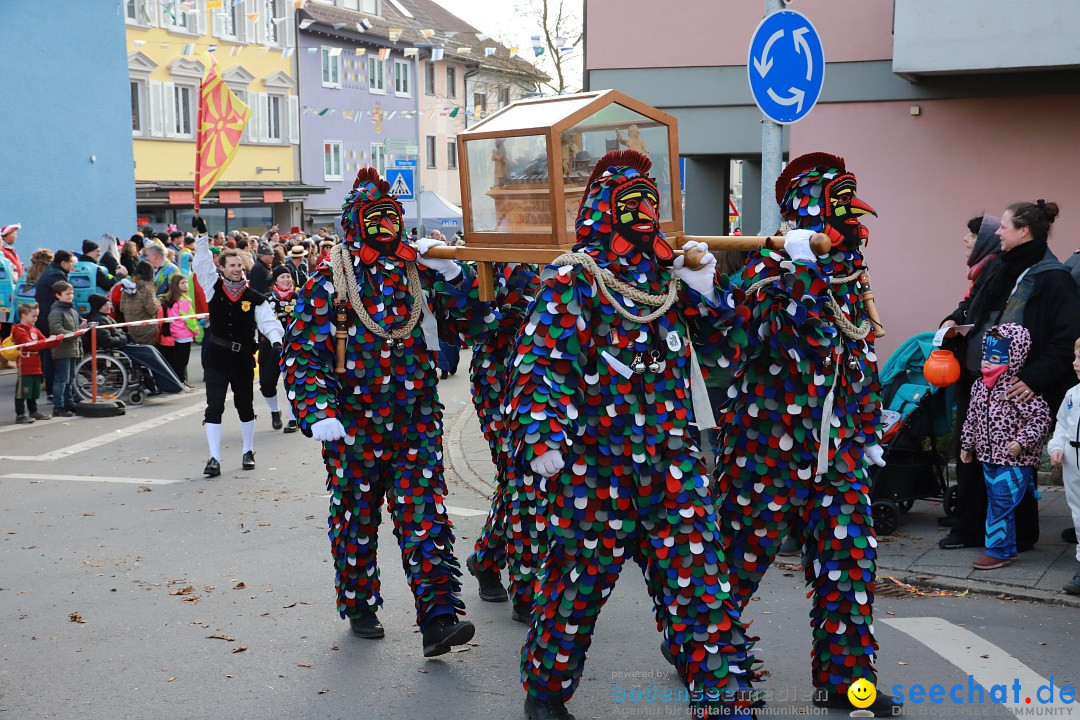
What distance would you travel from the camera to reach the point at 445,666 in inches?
203

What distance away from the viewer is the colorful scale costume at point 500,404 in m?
5.55

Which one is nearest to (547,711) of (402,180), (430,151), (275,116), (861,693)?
(861,693)

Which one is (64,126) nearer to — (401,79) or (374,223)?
(374,223)

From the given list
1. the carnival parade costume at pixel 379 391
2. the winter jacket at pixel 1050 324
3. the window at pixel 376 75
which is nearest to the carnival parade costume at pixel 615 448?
the carnival parade costume at pixel 379 391

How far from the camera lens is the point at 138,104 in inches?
1303

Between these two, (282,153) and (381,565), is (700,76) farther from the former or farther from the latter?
(282,153)

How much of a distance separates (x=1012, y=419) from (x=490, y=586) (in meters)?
3.05

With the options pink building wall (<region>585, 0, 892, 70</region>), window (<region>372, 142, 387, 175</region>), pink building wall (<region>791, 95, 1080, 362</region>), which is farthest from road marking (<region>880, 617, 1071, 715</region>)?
window (<region>372, 142, 387, 175</region>)

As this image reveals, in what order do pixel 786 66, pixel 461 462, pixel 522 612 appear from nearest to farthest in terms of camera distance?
pixel 522 612 < pixel 786 66 < pixel 461 462

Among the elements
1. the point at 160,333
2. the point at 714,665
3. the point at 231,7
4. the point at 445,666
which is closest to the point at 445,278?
the point at 445,666

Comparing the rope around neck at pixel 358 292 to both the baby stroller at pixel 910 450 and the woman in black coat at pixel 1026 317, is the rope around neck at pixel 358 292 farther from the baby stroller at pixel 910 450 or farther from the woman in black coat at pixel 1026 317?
the woman in black coat at pixel 1026 317

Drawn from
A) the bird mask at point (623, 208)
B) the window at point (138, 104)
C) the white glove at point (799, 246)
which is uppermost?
the window at point (138, 104)

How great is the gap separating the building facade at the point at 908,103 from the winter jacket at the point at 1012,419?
150 inches

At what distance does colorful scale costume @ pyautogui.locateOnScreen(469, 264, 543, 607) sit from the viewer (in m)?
5.55
